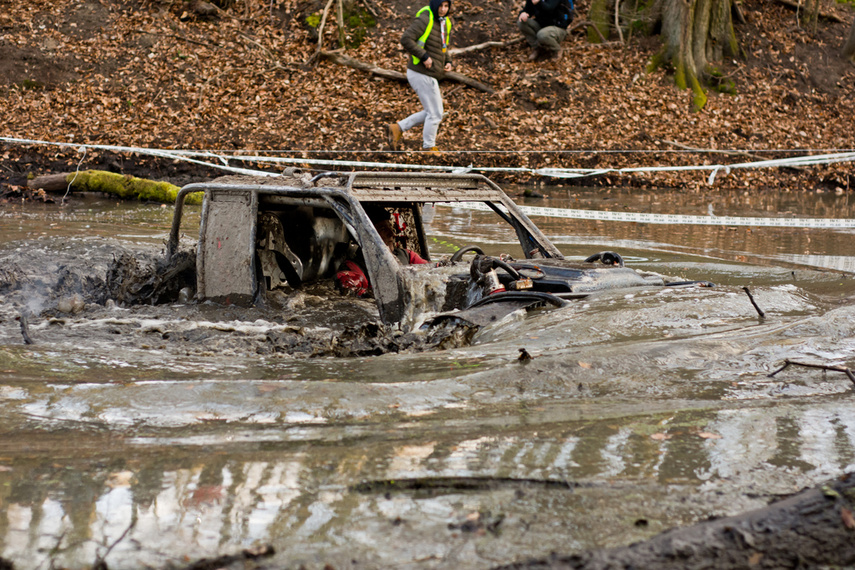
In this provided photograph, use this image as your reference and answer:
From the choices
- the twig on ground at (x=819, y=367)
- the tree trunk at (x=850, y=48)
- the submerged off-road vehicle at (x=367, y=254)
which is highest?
the tree trunk at (x=850, y=48)

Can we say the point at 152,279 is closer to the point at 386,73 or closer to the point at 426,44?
the point at 426,44

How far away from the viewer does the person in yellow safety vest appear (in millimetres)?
13586

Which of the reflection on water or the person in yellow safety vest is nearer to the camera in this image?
the reflection on water

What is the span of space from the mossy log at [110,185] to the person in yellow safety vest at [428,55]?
4146 millimetres

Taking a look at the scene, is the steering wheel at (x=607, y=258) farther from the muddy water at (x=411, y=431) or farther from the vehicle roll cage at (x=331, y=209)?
the muddy water at (x=411, y=431)

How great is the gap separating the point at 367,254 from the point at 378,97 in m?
12.7

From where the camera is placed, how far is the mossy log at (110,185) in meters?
12.7

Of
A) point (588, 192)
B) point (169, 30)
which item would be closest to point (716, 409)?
point (588, 192)

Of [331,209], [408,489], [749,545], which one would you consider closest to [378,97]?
[331,209]

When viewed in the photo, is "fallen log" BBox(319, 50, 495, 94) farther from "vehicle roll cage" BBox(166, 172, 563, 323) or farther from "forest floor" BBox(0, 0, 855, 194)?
"vehicle roll cage" BBox(166, 172, 563, 323)

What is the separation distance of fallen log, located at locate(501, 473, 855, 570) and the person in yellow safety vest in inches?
478

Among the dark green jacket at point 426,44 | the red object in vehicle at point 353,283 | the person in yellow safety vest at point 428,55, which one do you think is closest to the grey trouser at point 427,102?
the person in yellow safety vest at point 428,55

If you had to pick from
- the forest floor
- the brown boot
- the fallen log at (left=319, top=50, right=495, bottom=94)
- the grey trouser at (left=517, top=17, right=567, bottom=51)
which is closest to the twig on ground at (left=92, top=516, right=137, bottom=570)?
the forest floor

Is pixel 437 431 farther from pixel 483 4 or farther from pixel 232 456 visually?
pixel 483 4
